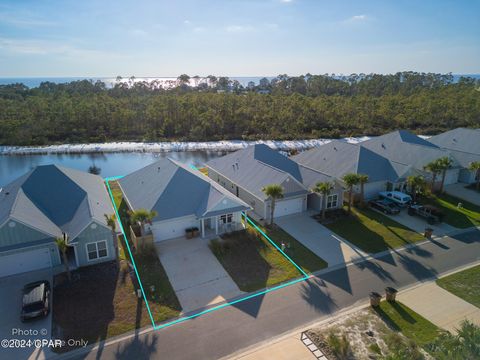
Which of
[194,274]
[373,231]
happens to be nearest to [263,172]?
[373,231]

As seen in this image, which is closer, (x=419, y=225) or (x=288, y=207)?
(x=419, y=225)

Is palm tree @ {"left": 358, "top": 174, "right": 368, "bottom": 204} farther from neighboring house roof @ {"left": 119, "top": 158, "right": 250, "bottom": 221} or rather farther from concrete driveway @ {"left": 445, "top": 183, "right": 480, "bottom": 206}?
neighboring house roof @ {"left": 119, "top": 158, "right": 250, "bottom": 221}

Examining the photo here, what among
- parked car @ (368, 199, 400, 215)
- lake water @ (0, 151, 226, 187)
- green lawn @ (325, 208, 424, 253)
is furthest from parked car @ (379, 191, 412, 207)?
lake water @ (0, 151, 226, 187)

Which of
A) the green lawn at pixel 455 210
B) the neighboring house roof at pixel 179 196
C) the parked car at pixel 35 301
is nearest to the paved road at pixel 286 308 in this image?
the parked car at pixel 35 301

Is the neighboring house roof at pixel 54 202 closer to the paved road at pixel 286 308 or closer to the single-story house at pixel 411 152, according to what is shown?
the paved road at pixel 286 308

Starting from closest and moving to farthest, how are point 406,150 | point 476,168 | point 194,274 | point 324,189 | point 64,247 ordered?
point 64,247
point 194,274
point 324,189
point 476,168
point 406,150

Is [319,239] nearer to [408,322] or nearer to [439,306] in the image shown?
[439,306]
